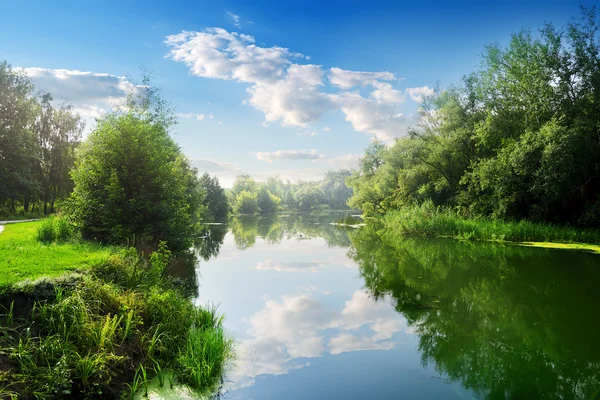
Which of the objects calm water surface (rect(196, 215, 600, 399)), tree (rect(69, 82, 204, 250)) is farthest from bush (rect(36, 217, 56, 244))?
calm water surface (rect(196, 215, 600, 399))

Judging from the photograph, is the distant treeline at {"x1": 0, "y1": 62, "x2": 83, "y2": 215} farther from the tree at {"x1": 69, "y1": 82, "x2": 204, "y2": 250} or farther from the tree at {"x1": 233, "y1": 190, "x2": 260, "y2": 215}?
the tree at {"x1": 233, "y1": 190, "x2": 260, "y2": 215}

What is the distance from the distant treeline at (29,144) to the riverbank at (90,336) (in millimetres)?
29811

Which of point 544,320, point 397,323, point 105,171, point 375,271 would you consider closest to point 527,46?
point 375,271

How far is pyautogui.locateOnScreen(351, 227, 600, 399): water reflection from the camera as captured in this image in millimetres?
5621

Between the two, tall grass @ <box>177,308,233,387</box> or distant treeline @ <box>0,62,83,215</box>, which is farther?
distant treeline @ <box>0,62,83,215</box>

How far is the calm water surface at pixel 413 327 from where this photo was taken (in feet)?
18.1

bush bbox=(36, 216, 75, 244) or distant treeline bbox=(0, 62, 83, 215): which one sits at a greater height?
distant treeline bbox=(0, 62, 83, 215)

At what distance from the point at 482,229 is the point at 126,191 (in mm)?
20400

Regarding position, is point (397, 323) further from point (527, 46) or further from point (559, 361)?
point (527, 46)

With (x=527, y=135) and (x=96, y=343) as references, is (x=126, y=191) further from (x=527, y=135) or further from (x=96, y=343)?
(x=527, y=135)

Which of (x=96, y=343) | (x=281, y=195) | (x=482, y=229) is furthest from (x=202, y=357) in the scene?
(x=281, y=195)

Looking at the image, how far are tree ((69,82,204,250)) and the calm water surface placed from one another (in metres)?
2.68

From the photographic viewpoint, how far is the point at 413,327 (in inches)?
314

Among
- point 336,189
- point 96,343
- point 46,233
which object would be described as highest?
point 336,189
